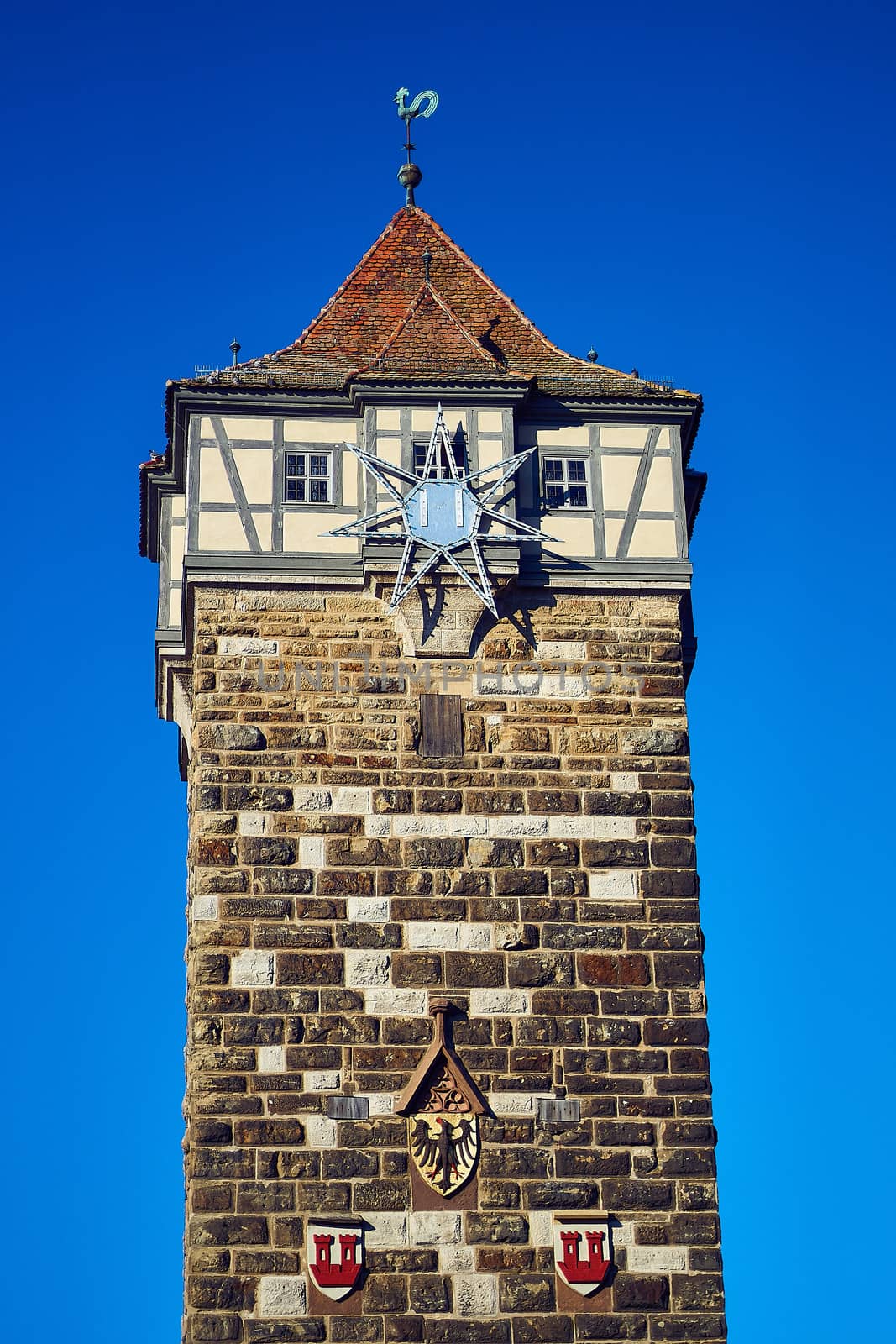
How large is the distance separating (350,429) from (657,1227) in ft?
25.0

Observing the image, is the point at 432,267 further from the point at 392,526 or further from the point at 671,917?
the point at 671,917

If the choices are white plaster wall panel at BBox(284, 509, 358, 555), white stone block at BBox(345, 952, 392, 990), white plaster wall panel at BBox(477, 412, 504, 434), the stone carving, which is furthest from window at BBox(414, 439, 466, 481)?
the stone carving

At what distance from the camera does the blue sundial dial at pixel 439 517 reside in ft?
79.4

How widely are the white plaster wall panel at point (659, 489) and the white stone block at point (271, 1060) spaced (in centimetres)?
607

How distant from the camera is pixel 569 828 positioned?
23516 millimetres

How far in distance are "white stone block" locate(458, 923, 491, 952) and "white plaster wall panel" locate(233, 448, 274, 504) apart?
4.31m

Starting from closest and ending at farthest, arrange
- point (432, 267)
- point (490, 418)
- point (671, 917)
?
point (671, 917) < point (490, 418) < point (432, 267)

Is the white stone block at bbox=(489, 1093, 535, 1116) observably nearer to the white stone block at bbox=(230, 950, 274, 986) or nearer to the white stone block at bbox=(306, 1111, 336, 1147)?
the white stone block at bbox=(306, 1111, 336, 1147)

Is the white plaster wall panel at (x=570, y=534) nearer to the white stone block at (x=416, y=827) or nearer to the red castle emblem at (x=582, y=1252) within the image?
the white stone block at (x=416, y=827)

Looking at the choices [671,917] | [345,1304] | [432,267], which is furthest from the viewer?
[432,267]

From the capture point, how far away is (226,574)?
24.2m

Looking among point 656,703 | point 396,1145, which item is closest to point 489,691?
point 656,703

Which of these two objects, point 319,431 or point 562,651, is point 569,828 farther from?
point 319,431

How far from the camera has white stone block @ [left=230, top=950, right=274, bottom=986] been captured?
22.7 m
